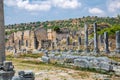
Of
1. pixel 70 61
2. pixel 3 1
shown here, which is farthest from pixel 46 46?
pixel 3 1

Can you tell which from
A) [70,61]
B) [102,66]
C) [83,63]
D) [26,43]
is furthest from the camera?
[26,43]

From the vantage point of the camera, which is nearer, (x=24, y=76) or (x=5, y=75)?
(x=24, y=76)

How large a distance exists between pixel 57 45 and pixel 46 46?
10.2 ft

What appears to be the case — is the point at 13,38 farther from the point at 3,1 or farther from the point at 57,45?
the point at 3,1

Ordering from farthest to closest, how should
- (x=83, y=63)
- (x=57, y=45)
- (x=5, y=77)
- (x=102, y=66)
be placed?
(x=57, y=45) → (x=83, y=63) → (x=102, y=66) → (x=5, y=77)

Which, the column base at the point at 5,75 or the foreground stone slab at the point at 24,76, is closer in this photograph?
the foreground stone slab at the point at 24,76

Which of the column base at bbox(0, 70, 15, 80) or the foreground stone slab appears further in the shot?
the column base at bbox(0, 70, 15, 80)

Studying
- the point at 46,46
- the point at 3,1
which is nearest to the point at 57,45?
the point at 46,46

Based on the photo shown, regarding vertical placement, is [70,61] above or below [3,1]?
below

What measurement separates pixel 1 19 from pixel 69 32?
246ft

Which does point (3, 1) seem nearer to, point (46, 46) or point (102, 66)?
point (102, 66)

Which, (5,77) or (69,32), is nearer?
(5,77)

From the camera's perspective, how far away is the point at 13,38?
94188 millimetres

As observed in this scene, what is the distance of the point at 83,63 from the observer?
1077 inches
